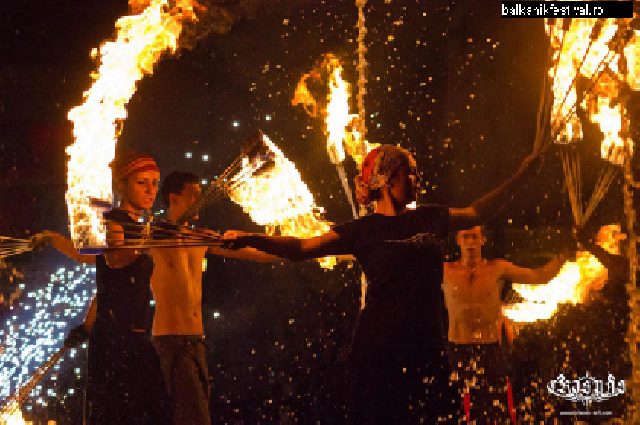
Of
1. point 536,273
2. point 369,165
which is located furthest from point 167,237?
Answer: point 536,273

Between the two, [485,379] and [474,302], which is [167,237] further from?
[485,379]

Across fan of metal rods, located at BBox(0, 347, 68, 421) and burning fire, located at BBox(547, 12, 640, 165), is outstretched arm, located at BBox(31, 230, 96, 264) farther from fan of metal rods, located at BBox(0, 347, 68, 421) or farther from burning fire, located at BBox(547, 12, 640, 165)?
burning fire, located at BBox(547, 12, 640, 165)

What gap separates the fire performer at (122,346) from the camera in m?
3.25

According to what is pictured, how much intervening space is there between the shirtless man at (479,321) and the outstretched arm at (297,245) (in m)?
1.58

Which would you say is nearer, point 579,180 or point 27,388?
point 27,388

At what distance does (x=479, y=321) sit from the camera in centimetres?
399

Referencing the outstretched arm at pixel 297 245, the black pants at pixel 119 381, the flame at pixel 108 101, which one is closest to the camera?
the outstretched arm at pixel 297 245

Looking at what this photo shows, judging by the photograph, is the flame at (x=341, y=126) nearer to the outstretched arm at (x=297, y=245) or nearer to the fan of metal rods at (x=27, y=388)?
the outstretched arm at (x=297, y=245)

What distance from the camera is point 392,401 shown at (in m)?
2.62

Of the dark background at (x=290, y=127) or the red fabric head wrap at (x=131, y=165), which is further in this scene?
the dark background at (x=290, y=127)

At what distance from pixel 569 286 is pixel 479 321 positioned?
0.78m

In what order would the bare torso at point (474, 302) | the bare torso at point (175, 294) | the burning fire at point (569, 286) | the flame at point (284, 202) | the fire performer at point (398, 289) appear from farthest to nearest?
the burning fire at point (569, 286) → the flame at point (284, 202) → the bare torso at point (474, 302) → the bare torso at point (175, 294) → the fire performer at point (398, 289)

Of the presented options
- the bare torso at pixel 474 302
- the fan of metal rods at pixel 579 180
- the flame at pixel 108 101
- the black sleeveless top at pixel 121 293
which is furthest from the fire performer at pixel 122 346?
the fan of metal rods at pixel 579 180

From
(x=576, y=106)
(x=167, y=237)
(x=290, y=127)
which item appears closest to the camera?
(x=576, y=106)
